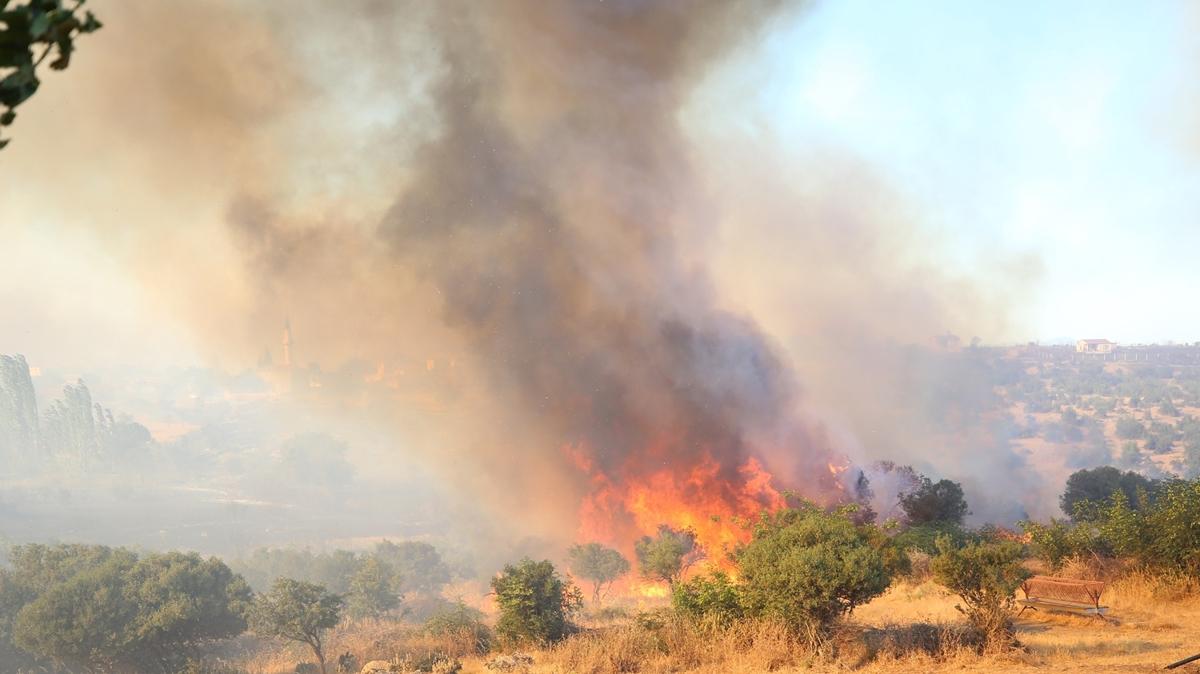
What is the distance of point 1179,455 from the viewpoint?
3162 inches

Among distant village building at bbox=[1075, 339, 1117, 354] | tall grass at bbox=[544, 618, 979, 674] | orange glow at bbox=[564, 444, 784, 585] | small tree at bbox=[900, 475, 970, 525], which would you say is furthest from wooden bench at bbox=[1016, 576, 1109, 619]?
distant village building at bbox=[1075, 339, 1117, 354]

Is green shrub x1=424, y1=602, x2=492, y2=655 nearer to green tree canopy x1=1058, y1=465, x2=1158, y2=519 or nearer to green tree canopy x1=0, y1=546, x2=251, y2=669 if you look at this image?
green tree canopy x1=0, y1=546, x2=251, y2=669

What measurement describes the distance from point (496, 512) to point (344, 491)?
48300 millimetres

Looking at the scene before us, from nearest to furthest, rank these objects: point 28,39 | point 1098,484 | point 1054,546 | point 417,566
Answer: point 28,39 → point 1054,546 → point 1098,484 → point 417,566

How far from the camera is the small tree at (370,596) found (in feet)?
124

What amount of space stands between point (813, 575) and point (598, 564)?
86.8 feet

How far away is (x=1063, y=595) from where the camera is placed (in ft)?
55.0

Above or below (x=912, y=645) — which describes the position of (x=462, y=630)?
below

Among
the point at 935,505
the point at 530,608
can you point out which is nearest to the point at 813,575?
the point at 530,608

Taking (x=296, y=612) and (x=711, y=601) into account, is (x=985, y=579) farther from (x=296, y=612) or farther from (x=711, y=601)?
(x=296, y=612)

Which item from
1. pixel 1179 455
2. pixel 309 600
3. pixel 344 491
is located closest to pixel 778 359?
pixel 309 600

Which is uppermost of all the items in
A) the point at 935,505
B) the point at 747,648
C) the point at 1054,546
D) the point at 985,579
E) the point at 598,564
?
the point at 935,505

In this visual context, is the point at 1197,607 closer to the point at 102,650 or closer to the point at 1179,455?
the point at 102,650

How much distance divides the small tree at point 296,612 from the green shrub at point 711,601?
13491 mm
